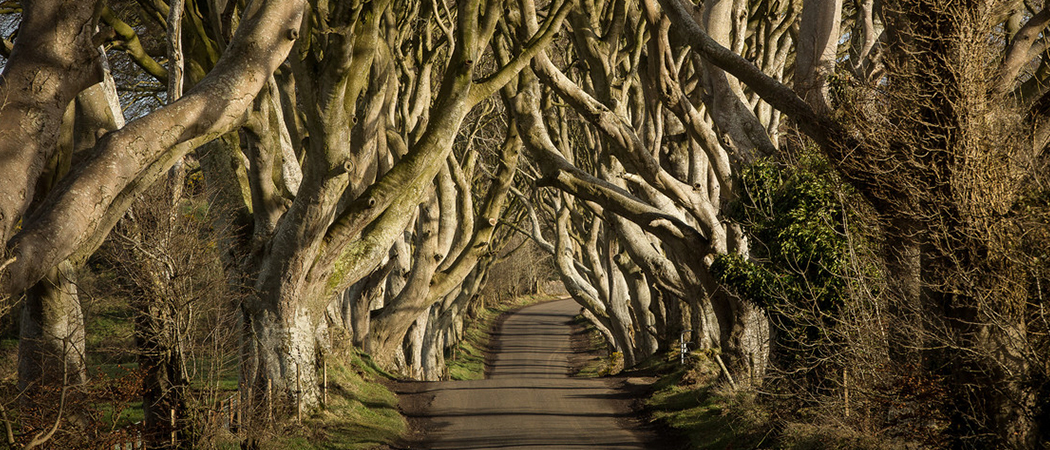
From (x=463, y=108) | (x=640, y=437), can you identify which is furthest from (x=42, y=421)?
(x=640, y=437)

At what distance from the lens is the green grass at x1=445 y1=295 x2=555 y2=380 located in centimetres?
3247

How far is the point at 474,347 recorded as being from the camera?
4125cm

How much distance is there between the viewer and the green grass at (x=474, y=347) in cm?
3247

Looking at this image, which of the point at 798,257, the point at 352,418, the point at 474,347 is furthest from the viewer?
the point at 474,347

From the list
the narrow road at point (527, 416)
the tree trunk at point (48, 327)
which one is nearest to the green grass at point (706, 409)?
the narrow road at point (527, 416)

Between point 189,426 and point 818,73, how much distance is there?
8.56 meters

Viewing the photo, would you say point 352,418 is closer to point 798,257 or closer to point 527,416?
point 527,416

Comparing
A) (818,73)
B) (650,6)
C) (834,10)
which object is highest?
(650,6)

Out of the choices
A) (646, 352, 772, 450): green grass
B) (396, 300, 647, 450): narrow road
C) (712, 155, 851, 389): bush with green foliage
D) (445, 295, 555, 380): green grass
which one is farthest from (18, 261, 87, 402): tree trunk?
(445, 295, 555, 380): green grass

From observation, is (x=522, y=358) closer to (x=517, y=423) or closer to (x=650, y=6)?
(x=517, y=423)

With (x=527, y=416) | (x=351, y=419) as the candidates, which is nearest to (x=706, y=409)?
(x=527, y=416)

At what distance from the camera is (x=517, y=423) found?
1418cm

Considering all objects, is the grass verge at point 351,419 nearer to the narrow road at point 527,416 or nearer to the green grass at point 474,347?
the narrow road at point 527,416

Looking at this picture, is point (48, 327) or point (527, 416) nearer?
point (48, 327)
